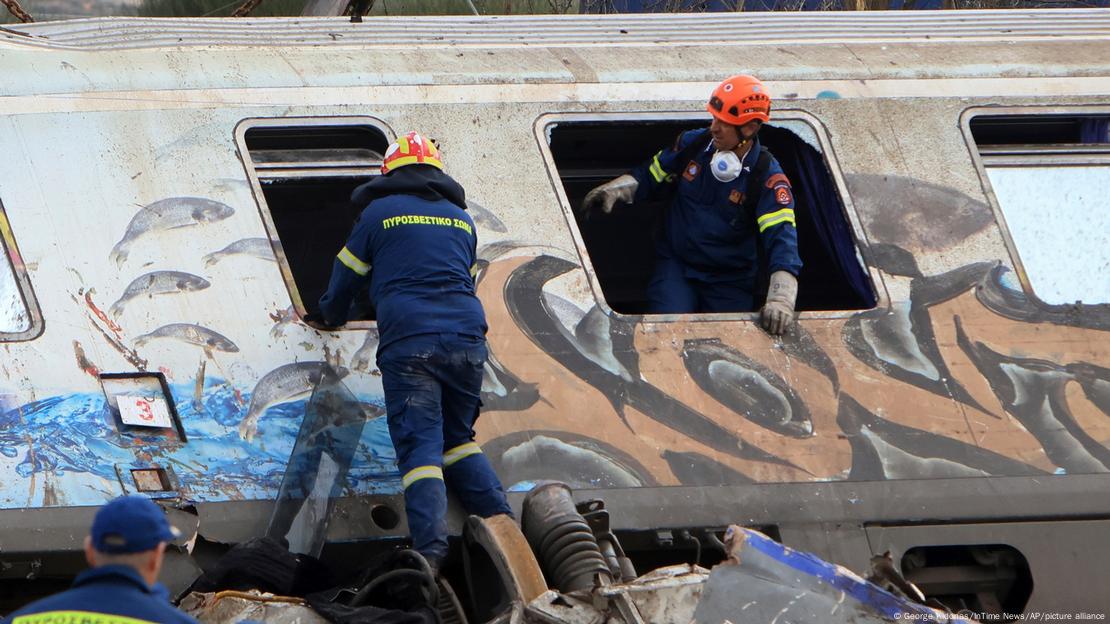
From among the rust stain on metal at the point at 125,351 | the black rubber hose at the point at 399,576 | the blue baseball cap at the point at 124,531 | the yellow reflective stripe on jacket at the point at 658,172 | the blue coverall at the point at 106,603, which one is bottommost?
the blue coverall at the point at 106,603

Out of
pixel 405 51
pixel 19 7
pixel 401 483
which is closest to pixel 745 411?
pixel 401 483

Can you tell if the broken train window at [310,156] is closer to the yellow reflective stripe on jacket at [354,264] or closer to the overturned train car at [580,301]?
the overturned train car at [580,301]

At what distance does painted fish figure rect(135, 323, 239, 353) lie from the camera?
5547mm

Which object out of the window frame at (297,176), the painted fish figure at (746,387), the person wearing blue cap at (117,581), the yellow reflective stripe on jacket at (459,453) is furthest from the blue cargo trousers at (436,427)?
the person wearing blue cap at (117,581)

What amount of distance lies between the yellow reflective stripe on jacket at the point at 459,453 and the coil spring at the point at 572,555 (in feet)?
1.67

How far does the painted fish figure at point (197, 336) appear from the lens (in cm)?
555

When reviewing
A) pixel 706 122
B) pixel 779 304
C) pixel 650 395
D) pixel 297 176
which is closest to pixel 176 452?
pixel 297 176

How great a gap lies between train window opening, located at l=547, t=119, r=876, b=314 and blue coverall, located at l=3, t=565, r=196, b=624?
148 inches

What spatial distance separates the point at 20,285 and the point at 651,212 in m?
3.77

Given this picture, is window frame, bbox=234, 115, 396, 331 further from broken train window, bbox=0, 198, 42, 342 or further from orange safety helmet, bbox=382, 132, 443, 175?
broken train window, bbox=0, 198, 42, 342

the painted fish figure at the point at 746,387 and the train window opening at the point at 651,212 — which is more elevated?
the train window opening at the point at 651,212

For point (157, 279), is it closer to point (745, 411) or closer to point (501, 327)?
point (501, 327)

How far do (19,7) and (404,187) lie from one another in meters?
2.49

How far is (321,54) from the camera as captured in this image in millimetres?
6441
